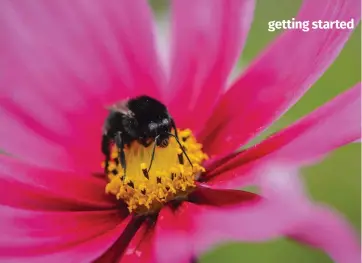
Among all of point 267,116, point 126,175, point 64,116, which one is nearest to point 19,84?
point 64,116

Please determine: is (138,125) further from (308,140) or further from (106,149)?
(308,140)

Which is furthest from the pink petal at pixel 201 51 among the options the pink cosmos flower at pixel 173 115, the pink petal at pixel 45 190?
the pink petal at pixel 45 190

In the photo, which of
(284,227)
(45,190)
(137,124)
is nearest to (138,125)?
(137,124)

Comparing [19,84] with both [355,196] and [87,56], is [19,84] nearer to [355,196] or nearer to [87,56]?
[87,56]

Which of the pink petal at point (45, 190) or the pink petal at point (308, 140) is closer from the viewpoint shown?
the pink petal at point (308, 140)

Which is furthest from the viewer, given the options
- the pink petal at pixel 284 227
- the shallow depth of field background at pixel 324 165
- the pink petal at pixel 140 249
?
the shallow depth of field background at pixel 324 165

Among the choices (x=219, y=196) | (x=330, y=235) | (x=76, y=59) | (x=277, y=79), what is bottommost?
(x=330, y=235)

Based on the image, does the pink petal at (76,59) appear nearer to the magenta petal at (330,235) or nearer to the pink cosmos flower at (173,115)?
the pink cosmos flower at (173,115)
